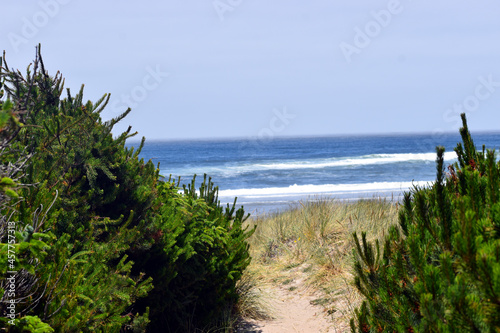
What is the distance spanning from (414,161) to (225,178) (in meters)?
21.0

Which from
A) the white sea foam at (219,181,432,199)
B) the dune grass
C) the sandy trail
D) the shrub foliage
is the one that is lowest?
the white sea foam at (219,181,432,199)

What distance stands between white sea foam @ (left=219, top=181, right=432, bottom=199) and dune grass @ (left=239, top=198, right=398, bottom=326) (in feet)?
54.3

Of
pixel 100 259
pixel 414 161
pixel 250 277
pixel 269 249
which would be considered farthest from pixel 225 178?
pixel 100 259

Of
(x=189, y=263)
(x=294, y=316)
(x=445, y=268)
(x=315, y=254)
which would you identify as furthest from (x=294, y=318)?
(x=445, y=268)

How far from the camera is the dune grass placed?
6223mm

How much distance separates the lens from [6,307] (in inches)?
96.0

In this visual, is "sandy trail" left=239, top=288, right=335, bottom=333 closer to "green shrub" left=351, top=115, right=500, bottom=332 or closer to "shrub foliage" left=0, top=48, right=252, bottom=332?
"shrub foliage" left=0, top=48, right=252, bottom=332

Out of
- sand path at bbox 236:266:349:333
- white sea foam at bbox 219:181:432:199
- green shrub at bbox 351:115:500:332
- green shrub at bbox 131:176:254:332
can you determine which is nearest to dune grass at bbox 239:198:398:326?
sand path at bbox 236:266:349:333

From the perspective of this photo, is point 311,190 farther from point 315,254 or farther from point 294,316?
point 294,316

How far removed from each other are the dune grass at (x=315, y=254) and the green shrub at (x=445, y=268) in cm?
310

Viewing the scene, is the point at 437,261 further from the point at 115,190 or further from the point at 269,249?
the point at 269,249

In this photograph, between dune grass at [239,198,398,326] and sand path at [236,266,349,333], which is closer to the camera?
sand path at [236,266,349,333]

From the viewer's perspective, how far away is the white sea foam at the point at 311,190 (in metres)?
27.0

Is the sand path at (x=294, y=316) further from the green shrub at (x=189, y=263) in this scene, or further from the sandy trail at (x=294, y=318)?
the green shrub at (x=189, y=263)
